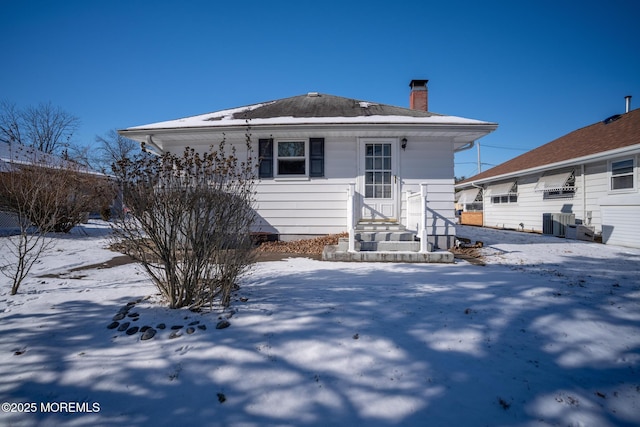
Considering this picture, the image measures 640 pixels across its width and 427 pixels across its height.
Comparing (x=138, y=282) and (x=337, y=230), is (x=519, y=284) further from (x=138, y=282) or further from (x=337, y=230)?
(x=138, y=282)

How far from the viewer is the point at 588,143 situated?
11352mm

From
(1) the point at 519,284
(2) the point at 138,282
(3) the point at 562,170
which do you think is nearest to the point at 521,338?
(1) the point at 519,284

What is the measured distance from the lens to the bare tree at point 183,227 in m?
2.82

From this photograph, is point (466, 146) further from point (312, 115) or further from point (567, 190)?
point (567, 190)

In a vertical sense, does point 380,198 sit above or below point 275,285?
above

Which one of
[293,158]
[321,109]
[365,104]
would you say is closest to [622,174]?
[365,104]

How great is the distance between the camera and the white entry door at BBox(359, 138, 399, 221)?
25.5 ft

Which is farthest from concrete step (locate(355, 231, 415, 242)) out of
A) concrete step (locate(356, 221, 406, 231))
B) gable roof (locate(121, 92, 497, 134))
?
gable roof (locate(121, 92, 497, 134))

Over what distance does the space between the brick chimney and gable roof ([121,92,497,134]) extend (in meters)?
1.00

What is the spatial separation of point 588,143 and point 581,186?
2278 mm

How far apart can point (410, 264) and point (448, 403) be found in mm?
3703

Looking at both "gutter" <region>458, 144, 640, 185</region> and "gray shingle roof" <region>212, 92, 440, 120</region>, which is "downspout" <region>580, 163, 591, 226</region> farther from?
"gray shingle roof" <region>212, 92, 440, 120</region>

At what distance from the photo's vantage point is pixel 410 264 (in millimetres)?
5402

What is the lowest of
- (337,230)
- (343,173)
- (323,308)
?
(323,308)
